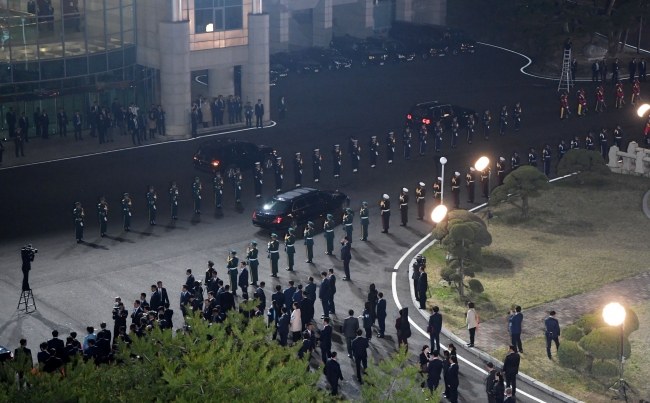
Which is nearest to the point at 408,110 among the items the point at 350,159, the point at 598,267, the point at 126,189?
the point at 350,159

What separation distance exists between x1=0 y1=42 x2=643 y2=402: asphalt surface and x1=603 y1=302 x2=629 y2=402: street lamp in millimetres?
1815

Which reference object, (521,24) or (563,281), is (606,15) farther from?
(563,281)

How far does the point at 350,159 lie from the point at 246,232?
1051cm

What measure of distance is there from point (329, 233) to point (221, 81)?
71.0ft

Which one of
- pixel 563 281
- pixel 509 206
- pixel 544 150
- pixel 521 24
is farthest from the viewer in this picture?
pixel 521 24

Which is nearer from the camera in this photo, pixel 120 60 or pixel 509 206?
pixel 509 206

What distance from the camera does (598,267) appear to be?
35469 millimetres

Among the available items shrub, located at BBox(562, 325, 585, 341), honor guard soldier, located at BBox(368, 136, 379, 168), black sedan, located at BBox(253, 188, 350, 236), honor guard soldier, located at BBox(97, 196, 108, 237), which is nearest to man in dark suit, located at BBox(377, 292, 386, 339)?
shrub, located at BBox(562, 325, 585, 341)

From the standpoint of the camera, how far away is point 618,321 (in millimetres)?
25188

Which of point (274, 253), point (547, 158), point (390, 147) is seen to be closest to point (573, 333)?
point (274, 253)

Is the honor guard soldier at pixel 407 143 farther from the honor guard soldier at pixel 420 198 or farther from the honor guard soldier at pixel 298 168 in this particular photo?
the honor guard soldier at pixel 420 198

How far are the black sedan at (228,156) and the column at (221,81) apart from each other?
11002 mm

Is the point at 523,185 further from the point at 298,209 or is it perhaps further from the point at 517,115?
the point at 517,115

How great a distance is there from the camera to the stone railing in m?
46.2
